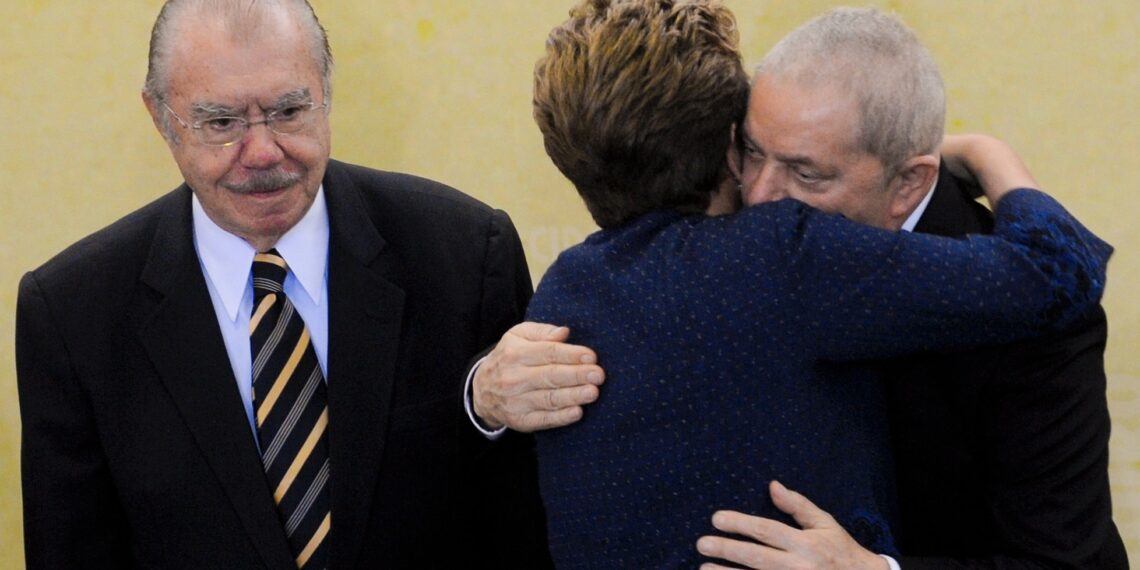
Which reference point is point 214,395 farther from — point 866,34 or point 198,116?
point 866,34

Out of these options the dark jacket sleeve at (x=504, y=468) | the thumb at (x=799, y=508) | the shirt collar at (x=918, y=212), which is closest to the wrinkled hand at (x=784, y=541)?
the thumb at (x=799, y=508)

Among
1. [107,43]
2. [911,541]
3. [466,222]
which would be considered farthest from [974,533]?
[107,43]

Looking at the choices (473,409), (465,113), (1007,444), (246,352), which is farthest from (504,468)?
(465,113)

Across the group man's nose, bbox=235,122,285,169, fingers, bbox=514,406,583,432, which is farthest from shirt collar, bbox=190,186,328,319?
fingers, bbox=514,406,583,432

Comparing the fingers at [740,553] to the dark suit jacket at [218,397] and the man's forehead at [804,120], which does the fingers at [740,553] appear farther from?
the dark suit jacket at [218,397]

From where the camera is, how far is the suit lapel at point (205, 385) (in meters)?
1.59

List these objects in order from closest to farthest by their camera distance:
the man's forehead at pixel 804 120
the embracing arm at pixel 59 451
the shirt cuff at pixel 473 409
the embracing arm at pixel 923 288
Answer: the embracing arm at pixel 923 288, the man's forehead at pixel 804 120, the shirt cuff at pixel 473 409, the embracing arm at pixel 59 451

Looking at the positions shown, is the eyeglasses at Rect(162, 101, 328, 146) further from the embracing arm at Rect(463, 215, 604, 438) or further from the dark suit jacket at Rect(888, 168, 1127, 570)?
the dark suit jacket at Rect(888, 168, 1127, 570)

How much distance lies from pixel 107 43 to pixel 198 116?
87 cm

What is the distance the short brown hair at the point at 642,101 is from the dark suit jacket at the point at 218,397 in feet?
1.52

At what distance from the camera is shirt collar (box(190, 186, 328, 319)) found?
1647 millimetres

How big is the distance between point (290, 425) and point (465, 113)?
88 centimetres

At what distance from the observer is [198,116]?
5.14 feet

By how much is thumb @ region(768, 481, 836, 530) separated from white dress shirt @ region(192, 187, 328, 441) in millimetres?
664
